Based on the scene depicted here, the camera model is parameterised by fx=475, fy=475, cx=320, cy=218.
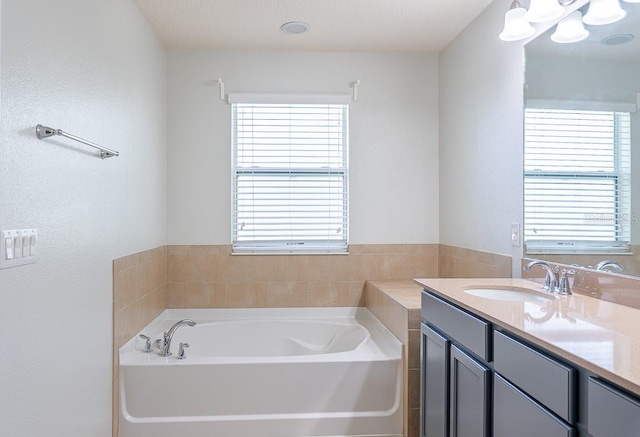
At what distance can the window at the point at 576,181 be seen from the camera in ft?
5.84

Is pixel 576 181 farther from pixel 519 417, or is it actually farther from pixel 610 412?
pixel 610 412

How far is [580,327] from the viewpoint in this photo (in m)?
1.38

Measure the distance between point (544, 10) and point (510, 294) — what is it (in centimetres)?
125

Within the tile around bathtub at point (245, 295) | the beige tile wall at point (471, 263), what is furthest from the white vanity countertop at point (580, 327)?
the tile around bathtub at point (245, 295)

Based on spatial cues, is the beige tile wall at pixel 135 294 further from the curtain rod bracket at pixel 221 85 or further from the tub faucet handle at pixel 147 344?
the curtain rod bracket at pixel 221 85

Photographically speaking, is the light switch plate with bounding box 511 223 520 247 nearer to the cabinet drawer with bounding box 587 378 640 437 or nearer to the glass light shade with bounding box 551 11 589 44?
the glass light shade with bounding box 551 11 589 44

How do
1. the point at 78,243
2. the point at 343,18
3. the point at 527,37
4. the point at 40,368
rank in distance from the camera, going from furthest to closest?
the point at 343,18, the point at 527,37, the point at 78,243, the point at 40,368

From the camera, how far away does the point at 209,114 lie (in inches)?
141

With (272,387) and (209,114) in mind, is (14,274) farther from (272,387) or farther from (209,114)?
(209,114)

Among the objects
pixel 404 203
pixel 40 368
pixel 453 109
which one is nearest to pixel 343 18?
pixel 453 109

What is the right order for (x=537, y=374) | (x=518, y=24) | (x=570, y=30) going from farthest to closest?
1. (x=518, y=24)
2. (x=570, y=30)
3. (x=537, y=374)

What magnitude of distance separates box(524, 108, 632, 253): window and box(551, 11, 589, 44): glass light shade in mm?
306

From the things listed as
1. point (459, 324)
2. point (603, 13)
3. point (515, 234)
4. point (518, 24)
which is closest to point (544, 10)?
point (518, 24)

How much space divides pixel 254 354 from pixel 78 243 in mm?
1799
